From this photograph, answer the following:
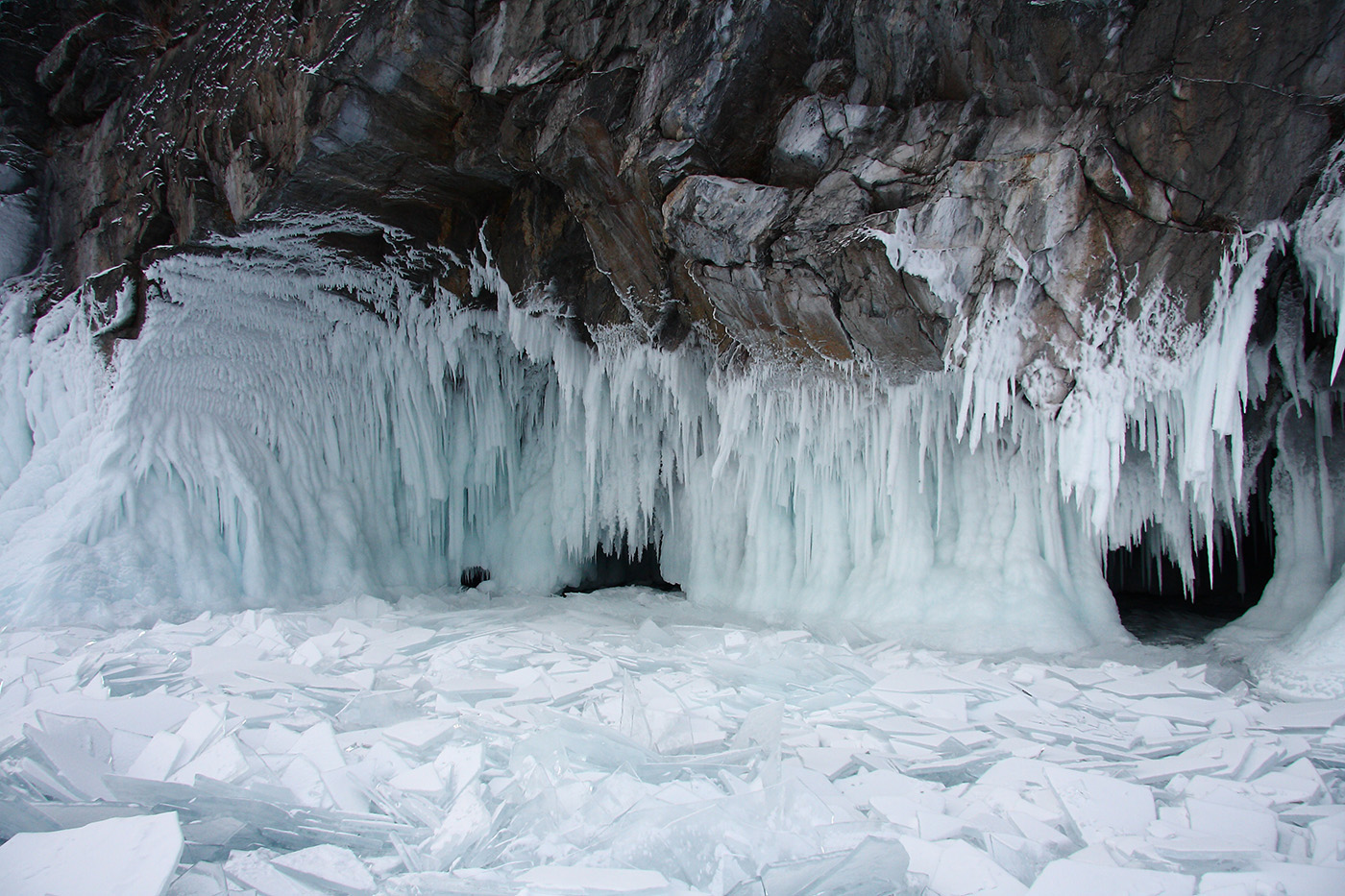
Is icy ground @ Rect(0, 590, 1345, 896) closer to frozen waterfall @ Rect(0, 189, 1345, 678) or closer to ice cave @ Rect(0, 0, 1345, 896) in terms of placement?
ice cave @ Rect(0, 0, 1345, 896)

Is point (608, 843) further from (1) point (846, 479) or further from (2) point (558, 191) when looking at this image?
(2) point (558, 191)

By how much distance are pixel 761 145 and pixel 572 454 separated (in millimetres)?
5260

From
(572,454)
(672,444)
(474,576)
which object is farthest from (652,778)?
(474,576)

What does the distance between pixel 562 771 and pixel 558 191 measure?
584 centimetres

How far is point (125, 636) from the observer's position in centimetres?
548

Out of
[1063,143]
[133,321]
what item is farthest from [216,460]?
[1063,143]

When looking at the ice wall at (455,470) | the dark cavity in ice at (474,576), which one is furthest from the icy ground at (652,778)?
the dark cavity in ice at (474,576)

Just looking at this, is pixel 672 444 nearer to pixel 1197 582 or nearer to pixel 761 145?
pixel 761 145

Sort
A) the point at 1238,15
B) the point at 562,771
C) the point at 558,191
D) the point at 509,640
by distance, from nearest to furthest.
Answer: the point at 562,771, the point at 1238,15, the point at 509,640, the point at 558,191

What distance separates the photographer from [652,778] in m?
2.76

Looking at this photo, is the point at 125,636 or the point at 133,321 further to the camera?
the point at 133,321

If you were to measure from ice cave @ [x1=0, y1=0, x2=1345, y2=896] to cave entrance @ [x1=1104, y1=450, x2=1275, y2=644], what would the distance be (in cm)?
11

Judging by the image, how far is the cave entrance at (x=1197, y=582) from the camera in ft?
21.3

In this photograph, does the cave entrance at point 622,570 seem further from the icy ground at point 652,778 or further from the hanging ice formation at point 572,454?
the icy ground at point 652,778
